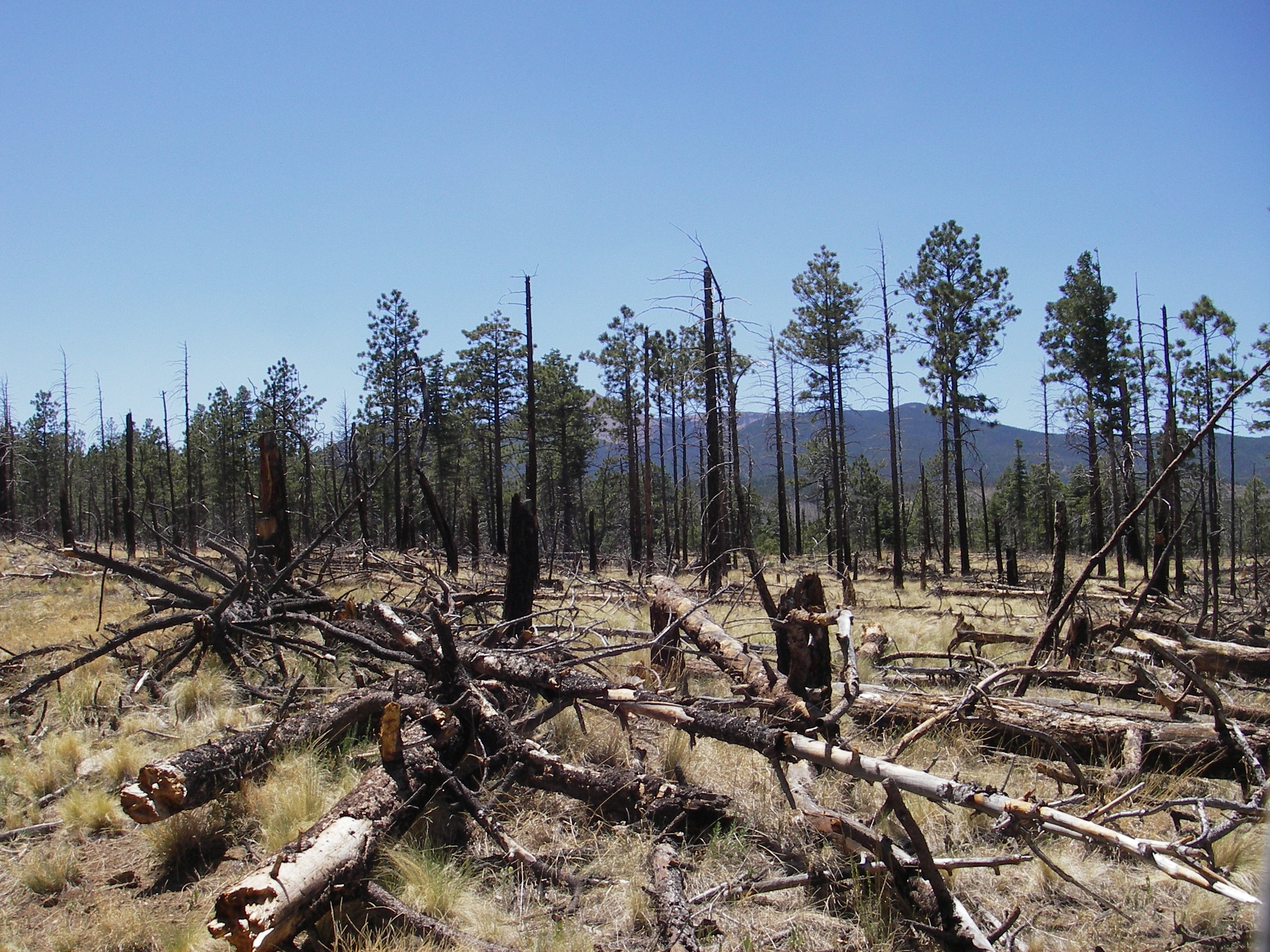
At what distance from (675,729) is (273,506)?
22.3 ft

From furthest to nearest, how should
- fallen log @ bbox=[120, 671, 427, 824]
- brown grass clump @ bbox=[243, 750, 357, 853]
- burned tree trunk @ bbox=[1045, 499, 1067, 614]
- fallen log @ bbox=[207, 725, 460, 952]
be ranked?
burned tree trunk @ bbox=[1045, 499, 1067, 614] → brown grass clump @ bbox=[243, 750, 357, 853] → fallen log @ bbox=[120, 671, 427, 824] → fallen log @ bbox=[207, 725, 460, 952]

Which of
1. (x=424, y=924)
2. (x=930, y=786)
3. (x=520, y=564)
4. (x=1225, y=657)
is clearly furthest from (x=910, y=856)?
(x=1225, y=657)

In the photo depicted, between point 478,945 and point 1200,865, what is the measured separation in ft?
8.00

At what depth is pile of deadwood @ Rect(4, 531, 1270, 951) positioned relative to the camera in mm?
2643

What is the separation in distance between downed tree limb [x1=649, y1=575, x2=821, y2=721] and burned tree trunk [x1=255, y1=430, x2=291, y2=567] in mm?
5166

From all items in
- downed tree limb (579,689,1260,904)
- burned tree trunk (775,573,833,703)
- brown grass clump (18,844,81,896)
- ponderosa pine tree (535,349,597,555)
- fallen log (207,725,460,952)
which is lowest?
brown grass clump (18,844,81,896)

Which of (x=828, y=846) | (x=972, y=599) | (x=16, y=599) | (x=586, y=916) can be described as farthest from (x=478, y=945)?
(x=972, y=599)

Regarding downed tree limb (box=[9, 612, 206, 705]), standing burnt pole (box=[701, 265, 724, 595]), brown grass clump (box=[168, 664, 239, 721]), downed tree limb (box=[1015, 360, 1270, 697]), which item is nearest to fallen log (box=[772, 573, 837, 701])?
downed tree limb (box=[1015, 360, 1270, 697])

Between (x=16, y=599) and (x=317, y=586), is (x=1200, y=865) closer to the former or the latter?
(x=317, y=586)

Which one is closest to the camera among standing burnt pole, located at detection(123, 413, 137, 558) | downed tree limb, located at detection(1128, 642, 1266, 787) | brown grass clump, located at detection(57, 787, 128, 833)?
downed tree limb, located at detection(1128, 642, 1266, 787)

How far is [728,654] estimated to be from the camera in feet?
17.0

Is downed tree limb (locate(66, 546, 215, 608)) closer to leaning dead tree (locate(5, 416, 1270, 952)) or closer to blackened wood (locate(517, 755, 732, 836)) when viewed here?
leaning dead tree (locate(5, 416, 1270, 952))

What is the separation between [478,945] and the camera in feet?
8.82

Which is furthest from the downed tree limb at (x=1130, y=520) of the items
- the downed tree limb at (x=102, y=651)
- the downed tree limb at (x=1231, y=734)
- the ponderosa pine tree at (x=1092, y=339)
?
the ponderosa pine tree at (x=1092, y=339)
